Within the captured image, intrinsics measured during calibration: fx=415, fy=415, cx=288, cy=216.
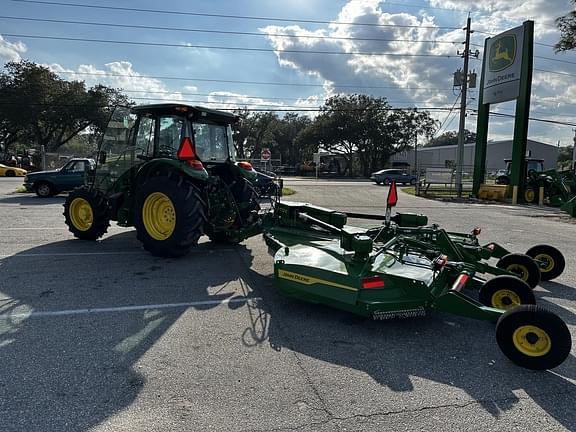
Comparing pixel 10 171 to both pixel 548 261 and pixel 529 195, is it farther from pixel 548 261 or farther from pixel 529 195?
pixel 548 261

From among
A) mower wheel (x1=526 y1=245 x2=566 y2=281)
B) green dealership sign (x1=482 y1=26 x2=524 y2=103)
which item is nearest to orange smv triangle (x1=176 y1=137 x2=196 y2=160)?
mower wheel (x1=526 y1=245 x2=566 y2=281)

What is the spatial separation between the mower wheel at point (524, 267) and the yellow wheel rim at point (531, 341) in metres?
2.02

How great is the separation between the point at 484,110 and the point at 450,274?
2035 cm

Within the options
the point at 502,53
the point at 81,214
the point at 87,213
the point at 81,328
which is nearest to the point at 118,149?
the point at 87,213

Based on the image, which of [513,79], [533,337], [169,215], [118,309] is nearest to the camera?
[533,337]

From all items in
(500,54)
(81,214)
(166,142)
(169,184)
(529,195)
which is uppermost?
(500,54)

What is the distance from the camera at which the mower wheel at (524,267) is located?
4.96m

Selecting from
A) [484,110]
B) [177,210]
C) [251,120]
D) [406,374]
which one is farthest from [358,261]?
[251,120]

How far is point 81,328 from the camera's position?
3.83m

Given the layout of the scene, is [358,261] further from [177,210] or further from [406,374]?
[177,210]

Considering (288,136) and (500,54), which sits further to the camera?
(288,136)

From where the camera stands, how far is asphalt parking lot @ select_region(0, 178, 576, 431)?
2598 millimetres

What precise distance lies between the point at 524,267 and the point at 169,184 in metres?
4.89

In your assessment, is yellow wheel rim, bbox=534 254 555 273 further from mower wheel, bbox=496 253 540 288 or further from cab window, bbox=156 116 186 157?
cab window, bbox=156 116 186 157
